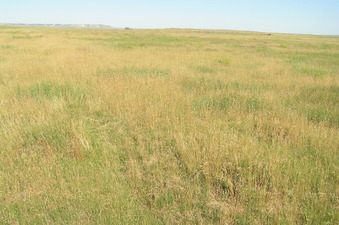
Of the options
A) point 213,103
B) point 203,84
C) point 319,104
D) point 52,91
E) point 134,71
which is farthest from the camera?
point 134,71

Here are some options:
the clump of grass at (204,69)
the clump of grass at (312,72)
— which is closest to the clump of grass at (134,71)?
the clump of grass at (204,69)

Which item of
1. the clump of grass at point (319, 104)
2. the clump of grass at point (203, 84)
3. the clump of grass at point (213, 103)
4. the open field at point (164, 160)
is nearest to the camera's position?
the open field at point (164, 160)

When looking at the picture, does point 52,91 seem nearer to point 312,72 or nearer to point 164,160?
point 164,160

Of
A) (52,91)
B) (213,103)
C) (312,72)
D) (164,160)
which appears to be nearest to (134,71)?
Answer: (52,91)

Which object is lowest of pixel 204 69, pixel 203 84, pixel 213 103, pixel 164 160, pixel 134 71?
pixel 164 160

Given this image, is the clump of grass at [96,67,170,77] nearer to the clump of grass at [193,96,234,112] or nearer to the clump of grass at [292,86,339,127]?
the clump of grass at [193,96,234,112]

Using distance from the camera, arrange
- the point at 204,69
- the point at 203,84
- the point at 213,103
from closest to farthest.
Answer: the point at 213,103 < the point at 203,84 < the point at 204,69

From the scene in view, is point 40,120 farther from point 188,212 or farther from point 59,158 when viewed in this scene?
point 188,212

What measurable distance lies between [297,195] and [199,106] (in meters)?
3.45

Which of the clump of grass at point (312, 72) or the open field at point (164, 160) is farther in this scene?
the clump of grass at point (312, 72)

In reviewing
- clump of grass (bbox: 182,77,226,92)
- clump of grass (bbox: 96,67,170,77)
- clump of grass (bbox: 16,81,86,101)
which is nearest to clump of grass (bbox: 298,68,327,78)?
clump of grass (bbox: 182,77,226,92)

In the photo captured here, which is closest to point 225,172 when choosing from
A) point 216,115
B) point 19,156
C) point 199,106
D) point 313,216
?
point 313,216

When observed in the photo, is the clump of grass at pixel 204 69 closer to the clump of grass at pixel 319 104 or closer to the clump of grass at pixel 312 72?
the clump of grass at pixel 319 104

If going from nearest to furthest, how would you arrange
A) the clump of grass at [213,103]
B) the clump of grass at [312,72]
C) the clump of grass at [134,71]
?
the clump of grass at [213,103]
the clump of grass at [134,71]
the clump of grass at [312,72]
